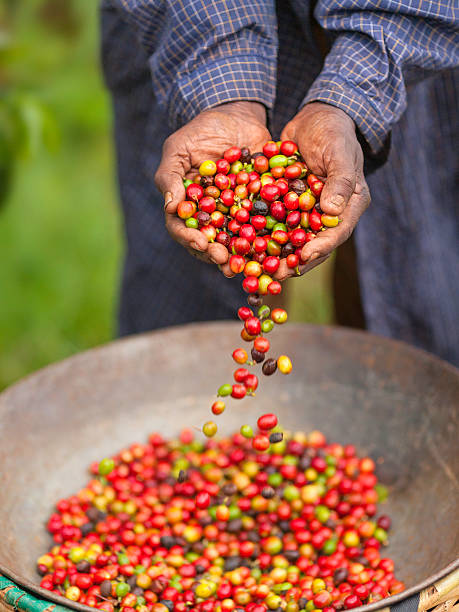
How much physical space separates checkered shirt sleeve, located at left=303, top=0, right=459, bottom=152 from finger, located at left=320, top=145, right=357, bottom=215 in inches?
8.9

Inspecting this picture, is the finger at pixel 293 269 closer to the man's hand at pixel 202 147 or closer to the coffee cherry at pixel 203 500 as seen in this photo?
the man's hand at pixel 202 147

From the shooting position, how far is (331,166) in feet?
6.29

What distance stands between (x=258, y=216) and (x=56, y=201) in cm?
377

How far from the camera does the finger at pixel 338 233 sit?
1.87m

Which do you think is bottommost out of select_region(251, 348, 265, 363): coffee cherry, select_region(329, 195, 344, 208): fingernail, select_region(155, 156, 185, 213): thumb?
select_region(251, 348, 265, 363): coffee cherry

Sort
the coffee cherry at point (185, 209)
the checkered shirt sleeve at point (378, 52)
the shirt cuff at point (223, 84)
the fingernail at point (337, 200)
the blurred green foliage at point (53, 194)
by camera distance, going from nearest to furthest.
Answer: the fingernail at point (337, 200) → the coffee cherry at point (185, 209) → the checkered shirt sleeve at point (378, 52) → the shirt cuff at point (223, 84) → the blurred green foliage at point (53, 194)

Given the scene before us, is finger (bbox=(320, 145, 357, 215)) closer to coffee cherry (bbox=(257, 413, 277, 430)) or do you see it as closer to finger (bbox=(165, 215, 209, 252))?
finger (bbox=(165, 215, 209, 252))

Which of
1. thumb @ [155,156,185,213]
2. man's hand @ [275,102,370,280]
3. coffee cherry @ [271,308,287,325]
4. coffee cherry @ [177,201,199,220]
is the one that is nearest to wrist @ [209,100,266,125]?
man's hand @ [275,102,370,280]

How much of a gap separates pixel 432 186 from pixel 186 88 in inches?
52.8

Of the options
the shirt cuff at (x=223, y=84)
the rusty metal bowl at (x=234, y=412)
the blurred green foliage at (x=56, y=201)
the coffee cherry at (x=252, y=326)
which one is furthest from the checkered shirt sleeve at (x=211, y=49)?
the blurred green foliage at (x=56, y=201)

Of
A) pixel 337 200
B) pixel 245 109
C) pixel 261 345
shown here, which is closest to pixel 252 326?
pixel 261 345

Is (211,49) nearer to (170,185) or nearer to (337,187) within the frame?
(170,185)

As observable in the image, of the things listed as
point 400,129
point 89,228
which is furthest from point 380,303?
point 89,228

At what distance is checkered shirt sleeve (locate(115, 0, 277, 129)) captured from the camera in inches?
85.6
